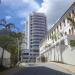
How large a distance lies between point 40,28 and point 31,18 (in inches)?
335

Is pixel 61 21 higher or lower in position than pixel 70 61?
higher

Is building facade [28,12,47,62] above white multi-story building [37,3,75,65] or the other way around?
above

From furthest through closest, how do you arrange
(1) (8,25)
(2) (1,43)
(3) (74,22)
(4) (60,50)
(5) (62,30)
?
1. (5) (62,30)
2. (4) (60,50)
3. (2) (1,43)
4. (3) (74,22)
5. (1) (8,25)

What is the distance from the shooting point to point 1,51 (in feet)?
149

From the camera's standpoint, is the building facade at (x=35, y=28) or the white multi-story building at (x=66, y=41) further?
the building facade at (x=35, y=28)

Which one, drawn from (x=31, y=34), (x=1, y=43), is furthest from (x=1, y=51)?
(x=31, y=34)

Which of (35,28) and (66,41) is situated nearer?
(66,41)

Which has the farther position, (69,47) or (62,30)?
(62,30)

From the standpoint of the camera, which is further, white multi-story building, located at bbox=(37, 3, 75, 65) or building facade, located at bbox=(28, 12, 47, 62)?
building facade, located at bbox=(28, 12, 47, 62)

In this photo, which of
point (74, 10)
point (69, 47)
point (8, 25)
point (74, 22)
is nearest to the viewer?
point (8, 25)

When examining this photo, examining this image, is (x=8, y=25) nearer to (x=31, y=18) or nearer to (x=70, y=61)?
(x=70, y=61)

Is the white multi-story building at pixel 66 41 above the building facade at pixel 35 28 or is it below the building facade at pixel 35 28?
below

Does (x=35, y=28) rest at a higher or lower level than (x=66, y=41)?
higher

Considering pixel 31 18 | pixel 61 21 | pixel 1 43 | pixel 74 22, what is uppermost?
pixel 31 18
